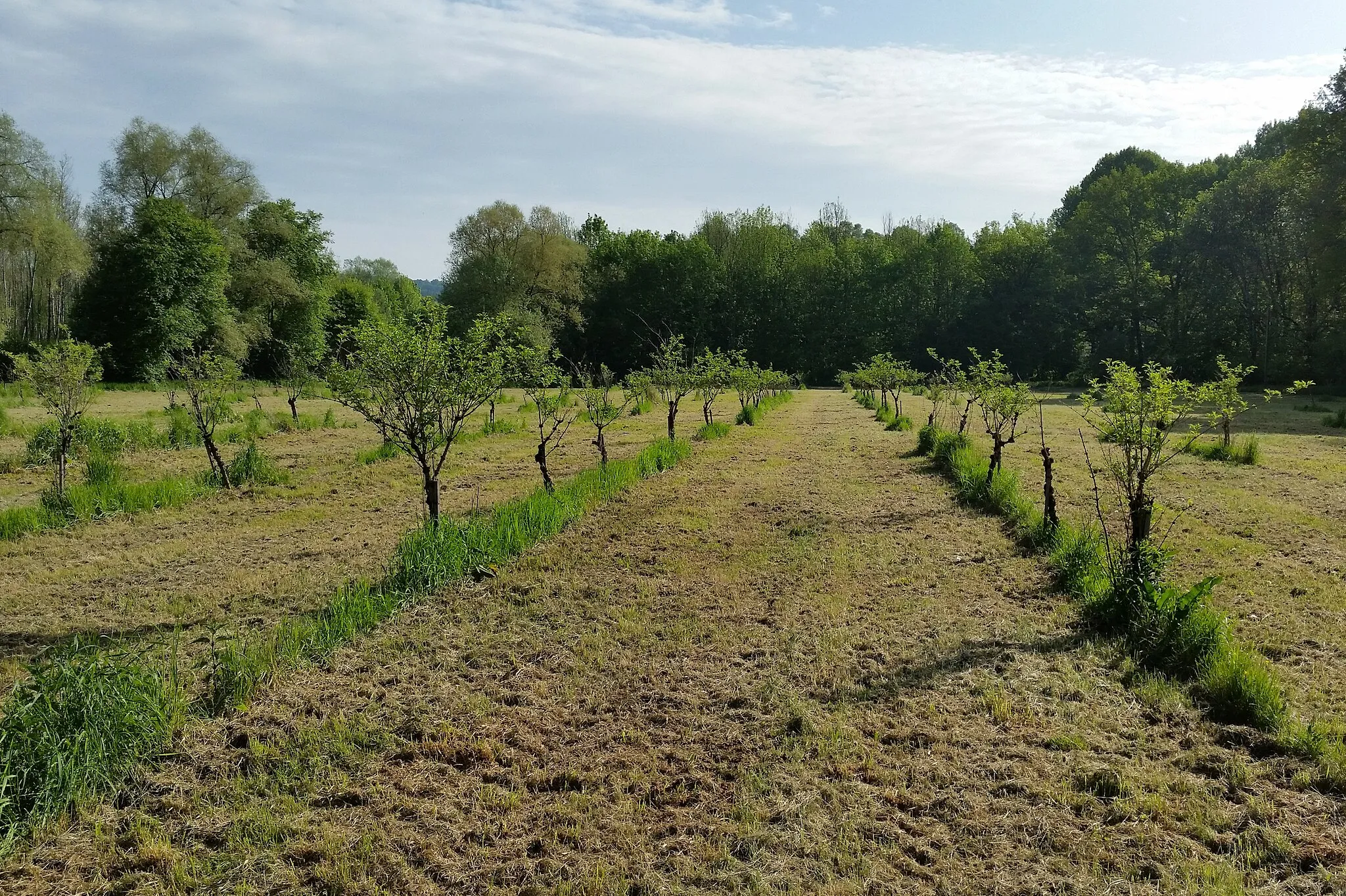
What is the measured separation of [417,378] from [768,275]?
54570 mm

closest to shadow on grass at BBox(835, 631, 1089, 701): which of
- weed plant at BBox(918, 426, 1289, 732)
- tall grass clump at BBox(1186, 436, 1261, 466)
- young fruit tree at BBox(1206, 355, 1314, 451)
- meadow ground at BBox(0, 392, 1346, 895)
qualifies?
meadow ground at BBox(0, 392, 1346, 895)

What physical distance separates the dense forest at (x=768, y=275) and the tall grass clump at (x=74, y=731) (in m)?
5.01

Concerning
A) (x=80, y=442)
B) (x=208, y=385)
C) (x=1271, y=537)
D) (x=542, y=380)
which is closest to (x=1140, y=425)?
(x=1271, y=537)

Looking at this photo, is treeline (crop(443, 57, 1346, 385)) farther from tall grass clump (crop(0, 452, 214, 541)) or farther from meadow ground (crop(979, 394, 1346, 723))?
tall grass clump (crop(0, 452, 214, 541))

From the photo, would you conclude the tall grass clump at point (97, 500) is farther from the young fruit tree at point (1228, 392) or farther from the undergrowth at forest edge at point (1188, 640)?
the young fruit tree at point (1228, 392)

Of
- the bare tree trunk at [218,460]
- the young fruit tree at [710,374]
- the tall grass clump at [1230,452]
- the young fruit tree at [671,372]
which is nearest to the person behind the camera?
the bare tree trunk at [218,460]

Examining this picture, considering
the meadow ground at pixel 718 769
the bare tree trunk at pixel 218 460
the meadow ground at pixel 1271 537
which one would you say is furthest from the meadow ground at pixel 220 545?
the meadow ground at pixel 1271 537

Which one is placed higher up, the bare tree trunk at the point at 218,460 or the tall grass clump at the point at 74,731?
the bare tree trunk at the point at 218,460

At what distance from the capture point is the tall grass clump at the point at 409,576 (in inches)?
195

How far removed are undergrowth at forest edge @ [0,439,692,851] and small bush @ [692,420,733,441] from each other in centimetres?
1185

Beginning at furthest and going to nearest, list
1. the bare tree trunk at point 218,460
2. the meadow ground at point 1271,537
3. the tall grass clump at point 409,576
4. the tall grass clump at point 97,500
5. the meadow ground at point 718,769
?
1. the bare tree trunk at point 218,460
2. the tall grass clump at point 97,500
3. the meadow ground at point 1271,537
4. the tall grass clump at point 409,576
5. the meadow ground at point 718,769

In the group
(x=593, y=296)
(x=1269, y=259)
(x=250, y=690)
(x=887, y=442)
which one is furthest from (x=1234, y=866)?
(x=593, y=296)

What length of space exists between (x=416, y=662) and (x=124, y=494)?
26.8 ft

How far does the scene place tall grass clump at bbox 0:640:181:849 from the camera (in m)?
3.66
